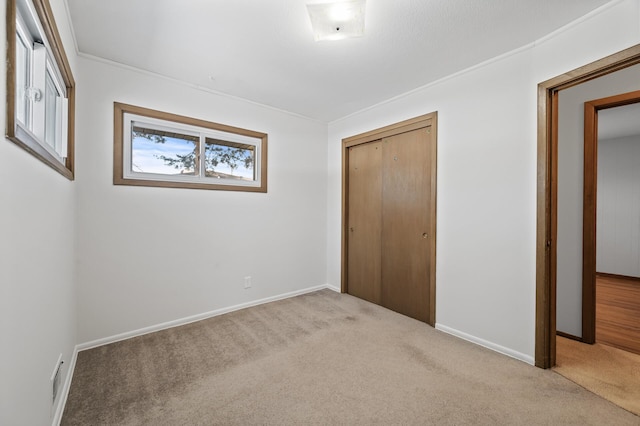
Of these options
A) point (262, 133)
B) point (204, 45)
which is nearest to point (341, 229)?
point (262, 133)

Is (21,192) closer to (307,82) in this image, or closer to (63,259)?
(63,259)

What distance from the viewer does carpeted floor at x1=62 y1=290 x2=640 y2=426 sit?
1.59 m

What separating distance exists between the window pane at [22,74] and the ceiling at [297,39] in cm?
73

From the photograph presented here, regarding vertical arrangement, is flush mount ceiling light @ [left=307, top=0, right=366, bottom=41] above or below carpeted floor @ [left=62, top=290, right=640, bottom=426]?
above

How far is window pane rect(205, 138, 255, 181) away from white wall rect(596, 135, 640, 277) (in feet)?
21.5

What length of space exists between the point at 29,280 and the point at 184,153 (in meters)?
2.04

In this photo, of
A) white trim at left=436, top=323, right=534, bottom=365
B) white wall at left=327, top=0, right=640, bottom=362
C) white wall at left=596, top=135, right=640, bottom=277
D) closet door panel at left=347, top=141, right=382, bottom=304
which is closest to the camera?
white wall at left=327, top=0, right=640, bottom=362

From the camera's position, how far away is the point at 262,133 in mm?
3473

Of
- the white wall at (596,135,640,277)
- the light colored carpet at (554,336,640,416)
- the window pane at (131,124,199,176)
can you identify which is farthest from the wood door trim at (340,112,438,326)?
the white wall at (596,135,640,277)

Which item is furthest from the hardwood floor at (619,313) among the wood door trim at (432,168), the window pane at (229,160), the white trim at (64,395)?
the white trim at (64,395)

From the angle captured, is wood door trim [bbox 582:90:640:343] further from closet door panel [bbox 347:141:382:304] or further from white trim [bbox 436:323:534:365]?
closet door panel [bbox 347:141:382:304]

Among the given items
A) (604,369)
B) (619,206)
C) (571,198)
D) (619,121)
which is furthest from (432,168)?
(619,206)

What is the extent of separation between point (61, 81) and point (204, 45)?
101 centimetres

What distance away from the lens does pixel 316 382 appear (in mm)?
1904
